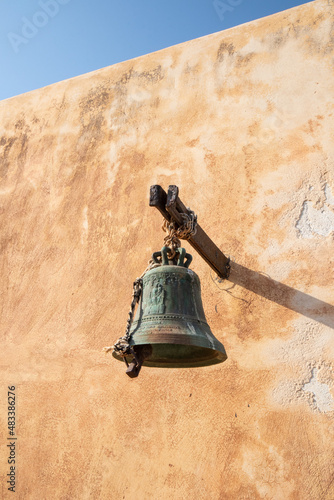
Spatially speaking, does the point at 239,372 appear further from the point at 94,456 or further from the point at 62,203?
the point at 62,203

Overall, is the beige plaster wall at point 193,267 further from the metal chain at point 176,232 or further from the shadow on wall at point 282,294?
the metal chain at point 176,232

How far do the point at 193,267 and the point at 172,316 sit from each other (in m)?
1.04

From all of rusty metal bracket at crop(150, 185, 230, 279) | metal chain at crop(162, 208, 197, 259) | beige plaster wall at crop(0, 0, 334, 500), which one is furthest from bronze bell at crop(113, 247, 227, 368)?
beige plaster wall at crop(0, 0, 334, 500)

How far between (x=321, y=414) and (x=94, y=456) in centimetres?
128

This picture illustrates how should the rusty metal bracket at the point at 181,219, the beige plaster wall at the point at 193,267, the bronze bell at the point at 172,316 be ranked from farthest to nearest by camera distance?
the beige plaster wall at the point at 193,267 < the rusty metal bracket at the point at 181,219 < the bronze bell at the point at 172,316

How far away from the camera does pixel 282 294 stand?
2469mm

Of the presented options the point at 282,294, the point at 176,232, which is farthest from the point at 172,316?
the point at 282,294

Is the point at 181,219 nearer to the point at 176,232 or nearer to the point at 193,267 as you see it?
the point at 176,232

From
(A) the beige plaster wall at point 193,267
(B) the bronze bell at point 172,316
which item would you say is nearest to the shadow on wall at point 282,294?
(A) the beige plaster wall at point 193,267

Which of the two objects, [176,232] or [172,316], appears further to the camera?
[176,232]

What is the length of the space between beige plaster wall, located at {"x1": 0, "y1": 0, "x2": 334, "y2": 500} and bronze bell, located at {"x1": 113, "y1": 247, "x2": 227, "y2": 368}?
1.88 ft

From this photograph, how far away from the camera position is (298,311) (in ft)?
7.88

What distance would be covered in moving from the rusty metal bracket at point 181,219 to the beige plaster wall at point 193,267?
0.13m

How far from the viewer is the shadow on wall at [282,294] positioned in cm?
235
